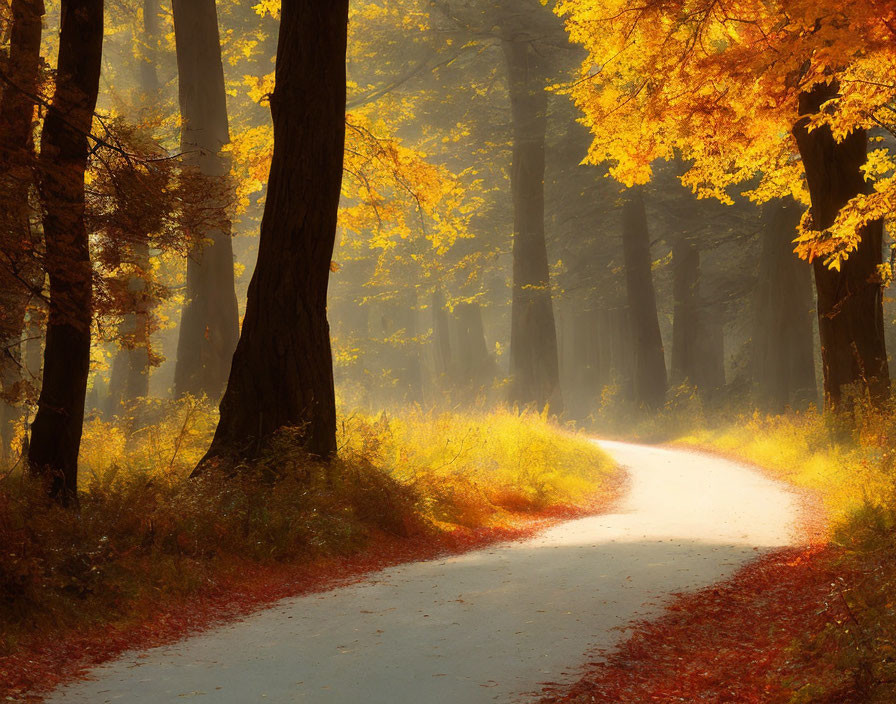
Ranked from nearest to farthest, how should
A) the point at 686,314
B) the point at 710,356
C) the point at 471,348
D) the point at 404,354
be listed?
the point at 686,314 < the point at 710,356 < the point at 471,348 < the point at 404,354

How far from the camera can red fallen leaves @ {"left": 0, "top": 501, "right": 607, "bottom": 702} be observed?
527 centimetres

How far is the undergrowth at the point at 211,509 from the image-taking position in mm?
6535

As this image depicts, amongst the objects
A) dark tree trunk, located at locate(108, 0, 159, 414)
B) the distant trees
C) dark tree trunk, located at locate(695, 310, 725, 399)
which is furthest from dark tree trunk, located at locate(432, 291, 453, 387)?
the distant trees

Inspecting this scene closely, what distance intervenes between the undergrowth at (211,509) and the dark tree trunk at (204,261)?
4.00 ft

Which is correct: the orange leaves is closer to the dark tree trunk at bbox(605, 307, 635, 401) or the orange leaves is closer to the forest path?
the forest path

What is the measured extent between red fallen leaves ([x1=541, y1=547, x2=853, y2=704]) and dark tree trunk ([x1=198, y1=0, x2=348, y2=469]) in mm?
5405

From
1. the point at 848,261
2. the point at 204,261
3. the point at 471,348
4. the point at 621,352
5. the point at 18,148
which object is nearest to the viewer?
the point at 18,148

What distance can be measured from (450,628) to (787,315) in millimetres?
22114

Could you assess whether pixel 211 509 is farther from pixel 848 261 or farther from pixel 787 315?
pixel 787 315

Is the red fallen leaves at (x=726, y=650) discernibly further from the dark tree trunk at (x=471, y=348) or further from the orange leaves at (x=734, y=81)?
the dark tree trunk at (x=471, y=348)

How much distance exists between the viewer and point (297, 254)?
35.5ft

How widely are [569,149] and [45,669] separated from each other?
93.7 feet

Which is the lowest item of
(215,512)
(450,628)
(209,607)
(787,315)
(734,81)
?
(450,628)

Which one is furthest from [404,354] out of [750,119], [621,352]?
[750,119]
